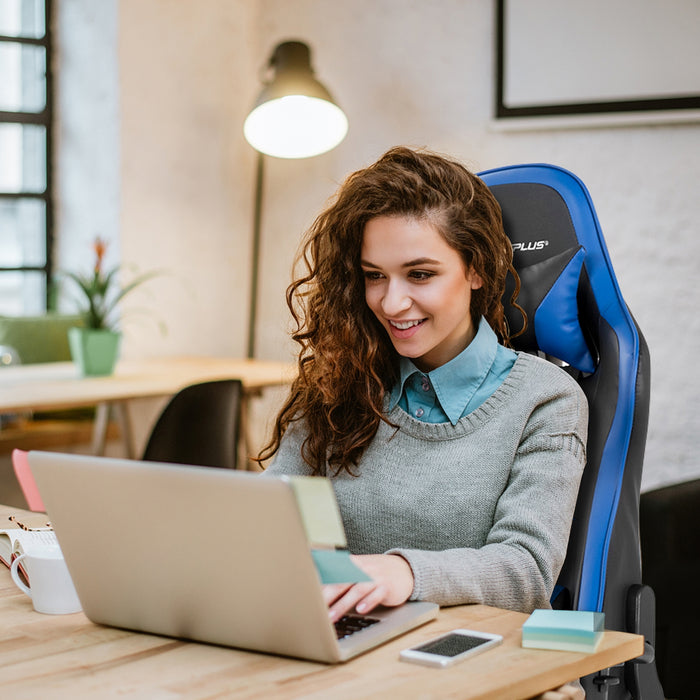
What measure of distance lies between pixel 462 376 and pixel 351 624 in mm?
506

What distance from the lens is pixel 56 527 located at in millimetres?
1003

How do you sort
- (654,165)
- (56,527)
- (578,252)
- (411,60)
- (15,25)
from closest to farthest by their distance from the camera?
1. (56,527)
2. (578,252)
3. (654,165)
4. (411,60)
5. (15,25)

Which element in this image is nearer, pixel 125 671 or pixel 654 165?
pixel 125 671

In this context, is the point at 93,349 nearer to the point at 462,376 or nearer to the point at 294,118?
the point at 294,118

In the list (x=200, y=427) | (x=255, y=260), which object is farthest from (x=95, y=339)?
(x=255, y=260)

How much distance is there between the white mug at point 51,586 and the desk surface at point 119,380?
56.2 inches

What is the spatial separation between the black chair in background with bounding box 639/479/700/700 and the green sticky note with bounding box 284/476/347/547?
1.46 m

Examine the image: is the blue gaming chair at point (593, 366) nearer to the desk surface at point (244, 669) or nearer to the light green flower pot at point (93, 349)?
the desk surface at point (244, 669)

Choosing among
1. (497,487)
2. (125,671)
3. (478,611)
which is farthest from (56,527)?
(497,487)

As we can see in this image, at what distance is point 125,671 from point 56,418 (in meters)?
2.98

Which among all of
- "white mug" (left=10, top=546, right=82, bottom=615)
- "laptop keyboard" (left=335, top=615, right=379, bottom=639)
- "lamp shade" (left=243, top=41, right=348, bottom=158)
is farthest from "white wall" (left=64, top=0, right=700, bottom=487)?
"white mug" (left=10, top=546, right=82, bottom=615)

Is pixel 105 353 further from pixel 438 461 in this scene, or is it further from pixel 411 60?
pixel 438 461

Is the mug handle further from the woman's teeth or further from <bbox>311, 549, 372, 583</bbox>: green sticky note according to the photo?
the woman's teeth

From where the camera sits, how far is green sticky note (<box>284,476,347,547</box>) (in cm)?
82
